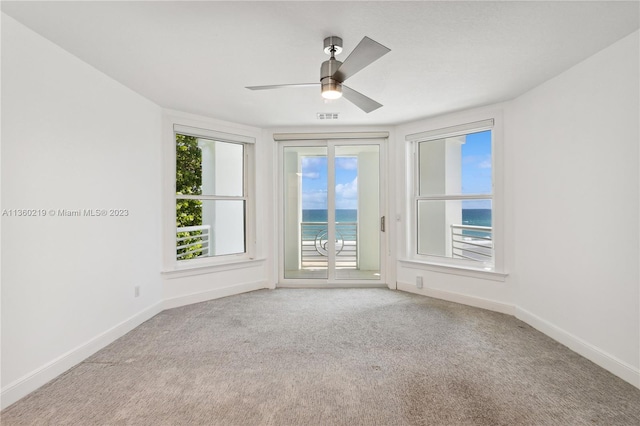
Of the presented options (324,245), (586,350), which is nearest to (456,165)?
(324,245)

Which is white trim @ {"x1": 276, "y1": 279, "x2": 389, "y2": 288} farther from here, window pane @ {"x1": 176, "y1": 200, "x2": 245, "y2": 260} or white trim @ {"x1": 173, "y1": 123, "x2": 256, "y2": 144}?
white trim @ {"x1": 173, "y1": 123, "x2": 256, "y2": 144}

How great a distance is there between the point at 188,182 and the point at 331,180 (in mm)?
1923

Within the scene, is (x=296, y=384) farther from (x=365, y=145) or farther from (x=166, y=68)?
(x=365, y=145)

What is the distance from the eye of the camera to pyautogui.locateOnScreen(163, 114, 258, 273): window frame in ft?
11.8

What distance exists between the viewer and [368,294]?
4074 millimetres

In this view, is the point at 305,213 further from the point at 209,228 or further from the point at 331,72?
the point at 331,72

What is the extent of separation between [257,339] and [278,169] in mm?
2491

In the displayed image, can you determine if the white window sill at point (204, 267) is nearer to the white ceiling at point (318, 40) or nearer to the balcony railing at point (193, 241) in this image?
the balcony railing at point (193, 241)

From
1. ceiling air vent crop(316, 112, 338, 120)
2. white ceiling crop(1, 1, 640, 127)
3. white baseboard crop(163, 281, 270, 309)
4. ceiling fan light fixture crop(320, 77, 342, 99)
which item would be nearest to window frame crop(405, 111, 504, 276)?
white ceiling crop(1, 1, 640, 127)

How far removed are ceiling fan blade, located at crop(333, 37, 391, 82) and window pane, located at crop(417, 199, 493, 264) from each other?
2630 mm

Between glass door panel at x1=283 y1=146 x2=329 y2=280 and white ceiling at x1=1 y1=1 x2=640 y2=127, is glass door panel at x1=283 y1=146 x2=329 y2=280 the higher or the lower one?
the lower one

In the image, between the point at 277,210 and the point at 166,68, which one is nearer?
the point at 166,68

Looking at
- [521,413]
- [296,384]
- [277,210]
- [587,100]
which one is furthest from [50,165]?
[587,100]

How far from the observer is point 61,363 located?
85.1 inches
